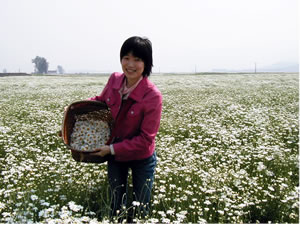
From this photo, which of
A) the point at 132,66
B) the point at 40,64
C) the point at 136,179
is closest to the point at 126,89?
the point at 132,66

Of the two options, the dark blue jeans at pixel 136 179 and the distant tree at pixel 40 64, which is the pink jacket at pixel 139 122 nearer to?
the dark blue jeans at pixel 136 179

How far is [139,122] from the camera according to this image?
9.92 ft

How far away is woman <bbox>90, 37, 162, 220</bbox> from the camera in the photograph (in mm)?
2893

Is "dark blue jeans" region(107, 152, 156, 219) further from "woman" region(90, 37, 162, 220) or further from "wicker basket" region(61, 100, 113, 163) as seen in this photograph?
"wicker basket" region(61, 100, 113, 163)

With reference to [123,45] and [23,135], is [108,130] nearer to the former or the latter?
[123,45]

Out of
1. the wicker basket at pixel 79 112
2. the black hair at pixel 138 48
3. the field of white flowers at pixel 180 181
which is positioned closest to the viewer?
the black hair at pixel 138 48

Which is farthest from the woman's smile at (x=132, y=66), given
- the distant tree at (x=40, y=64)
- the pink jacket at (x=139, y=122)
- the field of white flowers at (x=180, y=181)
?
the distant tree at (x=40, y=64)

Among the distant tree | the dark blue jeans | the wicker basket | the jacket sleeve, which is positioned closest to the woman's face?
the jacket sleeve

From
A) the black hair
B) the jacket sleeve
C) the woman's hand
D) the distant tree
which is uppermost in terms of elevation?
the distant tree

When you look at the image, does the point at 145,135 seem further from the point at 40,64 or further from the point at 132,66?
the point at 40,64

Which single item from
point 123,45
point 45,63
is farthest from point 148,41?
point 45,63

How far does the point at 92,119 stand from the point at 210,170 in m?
1.87

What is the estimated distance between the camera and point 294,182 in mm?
3943

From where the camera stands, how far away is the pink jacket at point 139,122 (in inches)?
114
